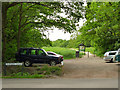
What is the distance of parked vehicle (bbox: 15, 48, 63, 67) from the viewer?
11180mm

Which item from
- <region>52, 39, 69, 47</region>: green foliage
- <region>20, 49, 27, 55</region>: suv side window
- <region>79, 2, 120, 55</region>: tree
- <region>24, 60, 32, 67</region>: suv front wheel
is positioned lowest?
<region>24, 60, 32, 67</region>: suv front wheel

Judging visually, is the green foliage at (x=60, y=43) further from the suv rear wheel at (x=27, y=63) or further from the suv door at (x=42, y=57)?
the suv rear wheel at (x=27, y=63)

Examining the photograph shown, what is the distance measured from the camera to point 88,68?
11586 millimetres

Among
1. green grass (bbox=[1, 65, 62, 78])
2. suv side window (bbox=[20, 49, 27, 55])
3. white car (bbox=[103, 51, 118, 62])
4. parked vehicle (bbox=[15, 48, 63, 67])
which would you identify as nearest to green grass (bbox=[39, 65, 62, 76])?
green grass (bbox=[1, 65, 62, 78])

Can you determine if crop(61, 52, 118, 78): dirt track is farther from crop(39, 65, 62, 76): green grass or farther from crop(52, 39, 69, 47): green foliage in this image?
crop(52, 39, 69, 47): green foliage

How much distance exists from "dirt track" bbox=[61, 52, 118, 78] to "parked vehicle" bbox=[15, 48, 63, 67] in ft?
2.42

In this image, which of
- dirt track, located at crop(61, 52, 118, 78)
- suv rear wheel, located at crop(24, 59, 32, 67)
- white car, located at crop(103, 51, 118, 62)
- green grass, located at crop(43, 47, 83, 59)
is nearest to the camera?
dirt track, located at crop(61, 52, 118, 78)

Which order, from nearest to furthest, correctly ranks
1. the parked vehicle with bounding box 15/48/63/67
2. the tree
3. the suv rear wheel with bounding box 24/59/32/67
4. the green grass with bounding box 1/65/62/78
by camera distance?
the green grass with bounding box 1/65/62/78, the parked vehicle with bounding box 15/48/63/67, the suv rear wheel with bounding box 24/59/32/67, the tree

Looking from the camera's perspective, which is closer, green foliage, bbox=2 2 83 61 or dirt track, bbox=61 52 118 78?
dirt track, bbox=61 52 118 78

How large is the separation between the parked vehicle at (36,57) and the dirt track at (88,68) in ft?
2.42

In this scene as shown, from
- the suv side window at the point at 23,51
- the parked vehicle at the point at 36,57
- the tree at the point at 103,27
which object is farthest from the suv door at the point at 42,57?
the tree at the point at 103,27

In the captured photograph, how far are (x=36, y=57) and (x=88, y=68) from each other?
141 inches

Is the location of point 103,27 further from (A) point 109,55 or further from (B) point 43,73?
(B) point 43,73

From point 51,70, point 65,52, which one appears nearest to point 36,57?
point 51,70
